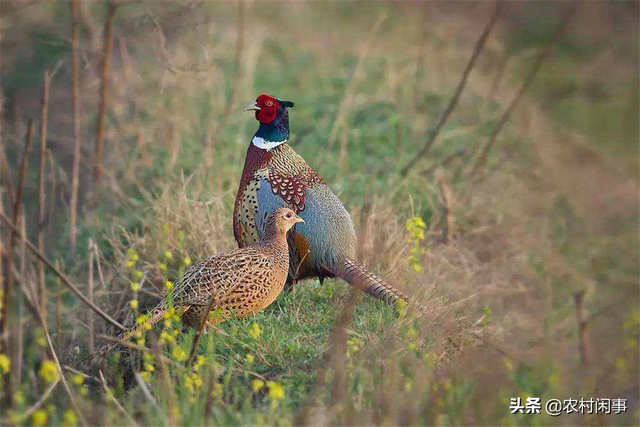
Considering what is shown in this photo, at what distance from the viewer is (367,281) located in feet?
14.1

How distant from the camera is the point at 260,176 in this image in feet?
14.8

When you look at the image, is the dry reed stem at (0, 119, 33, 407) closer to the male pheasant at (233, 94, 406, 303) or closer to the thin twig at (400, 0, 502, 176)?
the male pheasant at (233, 94, 406, 303)

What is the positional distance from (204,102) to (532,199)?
122 inches

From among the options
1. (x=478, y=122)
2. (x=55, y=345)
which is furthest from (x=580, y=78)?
(x=55, y=345)

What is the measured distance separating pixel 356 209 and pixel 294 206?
1.48 m

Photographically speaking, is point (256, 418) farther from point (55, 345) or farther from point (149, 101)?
point (149, 101)

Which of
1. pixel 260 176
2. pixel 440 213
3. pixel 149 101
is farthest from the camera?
pixel 149 101

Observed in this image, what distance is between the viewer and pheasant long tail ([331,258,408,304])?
425cm

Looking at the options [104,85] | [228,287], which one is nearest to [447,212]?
[228,287]

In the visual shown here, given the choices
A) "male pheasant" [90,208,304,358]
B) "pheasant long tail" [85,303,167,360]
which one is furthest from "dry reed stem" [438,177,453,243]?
"pheasant long tail" [85,303,167,360]

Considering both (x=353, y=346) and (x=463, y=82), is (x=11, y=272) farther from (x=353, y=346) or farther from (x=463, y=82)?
(x=463, y=82)

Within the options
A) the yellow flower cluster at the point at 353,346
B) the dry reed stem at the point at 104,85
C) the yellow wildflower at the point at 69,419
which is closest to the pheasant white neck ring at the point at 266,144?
the yellow flower cluster at the point at 353,346

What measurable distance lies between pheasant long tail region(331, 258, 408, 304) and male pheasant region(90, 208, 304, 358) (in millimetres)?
329

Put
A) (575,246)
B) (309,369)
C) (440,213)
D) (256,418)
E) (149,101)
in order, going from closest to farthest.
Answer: (256,418), (309,369), (440,213), (575,246), (149,101)
